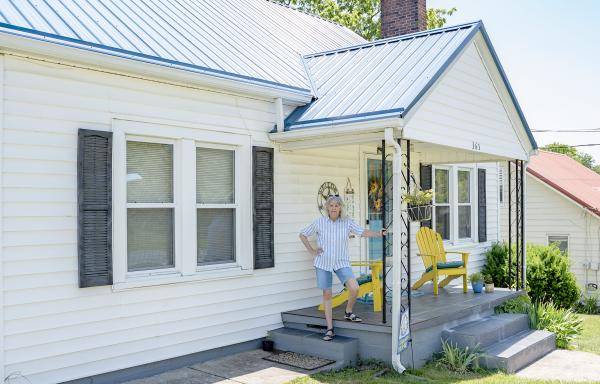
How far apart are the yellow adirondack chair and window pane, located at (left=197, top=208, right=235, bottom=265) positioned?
3.58m

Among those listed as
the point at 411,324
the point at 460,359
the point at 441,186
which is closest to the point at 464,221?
the point at 441,186

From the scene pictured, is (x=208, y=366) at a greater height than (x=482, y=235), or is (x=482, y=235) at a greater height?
(x=482, y=235)

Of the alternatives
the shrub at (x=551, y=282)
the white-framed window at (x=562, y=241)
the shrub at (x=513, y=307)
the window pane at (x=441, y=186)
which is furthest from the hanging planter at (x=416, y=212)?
the white-framed window at (x=562, y=241)

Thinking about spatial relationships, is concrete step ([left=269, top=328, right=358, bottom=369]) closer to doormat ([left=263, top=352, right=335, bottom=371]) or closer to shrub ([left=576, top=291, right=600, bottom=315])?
doormat ([left=263, top=352, right=335, bottom=371])

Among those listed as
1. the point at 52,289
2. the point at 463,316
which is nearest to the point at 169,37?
the point at 52,289

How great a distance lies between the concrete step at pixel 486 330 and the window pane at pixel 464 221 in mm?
4014

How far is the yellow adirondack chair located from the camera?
9.73m

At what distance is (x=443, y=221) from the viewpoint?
1282 centimetres

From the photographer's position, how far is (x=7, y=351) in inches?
214

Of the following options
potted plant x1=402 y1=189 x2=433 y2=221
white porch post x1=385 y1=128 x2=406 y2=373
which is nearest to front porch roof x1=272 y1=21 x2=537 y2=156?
white porch post x1=385 y1=128 x2=406 y2=373

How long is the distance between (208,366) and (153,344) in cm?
76

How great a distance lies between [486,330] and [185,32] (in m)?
→ 5.69

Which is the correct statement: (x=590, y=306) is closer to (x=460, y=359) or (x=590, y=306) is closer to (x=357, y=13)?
(x=460, y=359)

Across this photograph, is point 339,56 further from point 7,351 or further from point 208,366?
point 7,351
